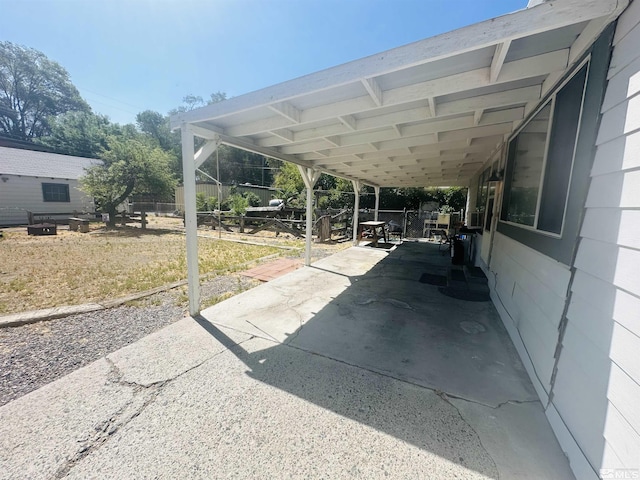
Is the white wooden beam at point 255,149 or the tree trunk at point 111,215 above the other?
the white wooden beam at point 255,149

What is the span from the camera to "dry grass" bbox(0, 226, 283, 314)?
13.6 feet

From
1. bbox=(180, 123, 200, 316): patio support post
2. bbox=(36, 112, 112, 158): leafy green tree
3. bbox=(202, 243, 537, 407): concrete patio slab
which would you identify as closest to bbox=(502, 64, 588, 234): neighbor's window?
bbox=(202, 243, 537, 407): concrete patio slab

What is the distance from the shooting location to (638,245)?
1184 millimetres

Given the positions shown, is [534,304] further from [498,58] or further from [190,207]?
[190,207]

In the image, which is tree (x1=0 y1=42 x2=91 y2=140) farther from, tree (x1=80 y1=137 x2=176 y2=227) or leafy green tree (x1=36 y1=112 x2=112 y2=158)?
tree (x1=80 y1=137 x2=176 y2=227)

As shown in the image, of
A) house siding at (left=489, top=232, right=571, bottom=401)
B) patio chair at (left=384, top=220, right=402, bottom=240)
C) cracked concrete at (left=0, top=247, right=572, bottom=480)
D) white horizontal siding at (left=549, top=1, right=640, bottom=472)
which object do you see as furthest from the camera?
patio chair at (left=384, top=220, right=402, bottom=240)

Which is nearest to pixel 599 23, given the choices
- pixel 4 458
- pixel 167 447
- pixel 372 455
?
pixel 372 455

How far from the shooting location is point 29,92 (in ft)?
109

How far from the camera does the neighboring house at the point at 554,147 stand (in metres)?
Answer: 1.29

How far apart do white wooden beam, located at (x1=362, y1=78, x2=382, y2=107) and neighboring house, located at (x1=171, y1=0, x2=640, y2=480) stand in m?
0.03

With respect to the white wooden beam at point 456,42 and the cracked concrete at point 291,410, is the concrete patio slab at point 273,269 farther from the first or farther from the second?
the white wooden beam at point 456,42

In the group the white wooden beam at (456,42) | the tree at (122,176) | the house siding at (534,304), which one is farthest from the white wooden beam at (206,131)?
the tree at (122,176)

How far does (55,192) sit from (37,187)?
30.3 inches

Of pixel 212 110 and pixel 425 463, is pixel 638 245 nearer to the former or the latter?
pixel 425 463
